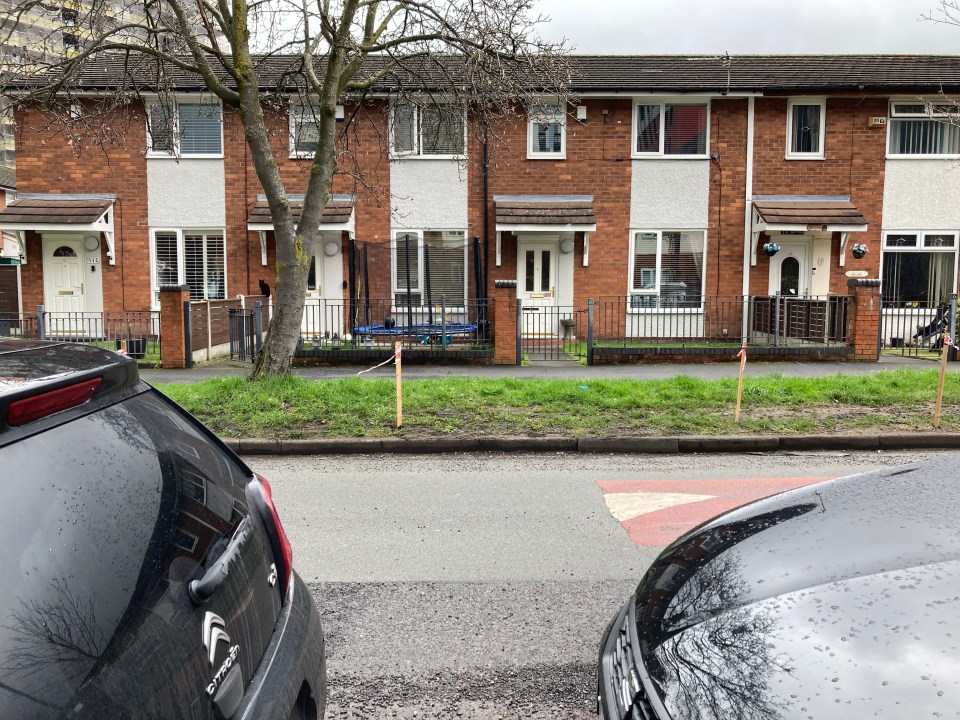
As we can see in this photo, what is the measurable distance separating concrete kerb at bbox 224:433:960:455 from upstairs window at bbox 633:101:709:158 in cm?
1260

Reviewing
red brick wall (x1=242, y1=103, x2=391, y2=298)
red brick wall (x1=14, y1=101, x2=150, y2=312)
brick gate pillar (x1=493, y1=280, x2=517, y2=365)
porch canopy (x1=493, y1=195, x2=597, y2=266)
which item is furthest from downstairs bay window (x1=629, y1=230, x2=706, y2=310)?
red brick wall (x1=14, y1=101, x2=150, y2=312)

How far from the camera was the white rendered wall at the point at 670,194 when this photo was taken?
19.5 meters

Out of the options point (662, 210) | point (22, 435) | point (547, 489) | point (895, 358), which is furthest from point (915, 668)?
point (662, 210)

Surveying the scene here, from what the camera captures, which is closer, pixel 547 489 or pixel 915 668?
pixel 915 668

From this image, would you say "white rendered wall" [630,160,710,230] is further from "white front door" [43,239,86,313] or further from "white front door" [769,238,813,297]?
"white front door" [43,239,86,313]

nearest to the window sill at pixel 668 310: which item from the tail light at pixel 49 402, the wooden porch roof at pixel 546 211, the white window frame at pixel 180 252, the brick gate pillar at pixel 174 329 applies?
the wooden porch roof at pixel 546 211

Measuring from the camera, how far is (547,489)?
6.70 metres

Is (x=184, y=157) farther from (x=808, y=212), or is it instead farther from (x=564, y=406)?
(x=808, y=212)

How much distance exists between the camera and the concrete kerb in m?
8.36

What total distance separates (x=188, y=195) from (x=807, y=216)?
49.9ft

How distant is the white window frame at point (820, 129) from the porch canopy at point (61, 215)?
17.0 m

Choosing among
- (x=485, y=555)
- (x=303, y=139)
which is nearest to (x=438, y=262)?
(x=303, y=139)

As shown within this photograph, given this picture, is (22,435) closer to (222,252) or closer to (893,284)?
(222,252)

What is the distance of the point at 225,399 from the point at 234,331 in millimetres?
7302
